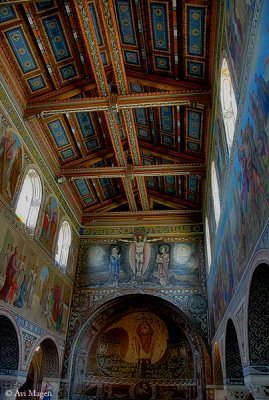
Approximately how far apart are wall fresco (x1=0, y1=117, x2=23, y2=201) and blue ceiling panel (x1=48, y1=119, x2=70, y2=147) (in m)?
2.45

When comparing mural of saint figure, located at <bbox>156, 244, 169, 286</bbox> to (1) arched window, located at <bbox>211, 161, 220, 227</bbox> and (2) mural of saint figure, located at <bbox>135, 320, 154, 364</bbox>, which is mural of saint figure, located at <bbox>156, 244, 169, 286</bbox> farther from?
(1) arched window, located at <bbox>211, 161, 220, 227</bbox>

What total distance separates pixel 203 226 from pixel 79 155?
7.01 metres

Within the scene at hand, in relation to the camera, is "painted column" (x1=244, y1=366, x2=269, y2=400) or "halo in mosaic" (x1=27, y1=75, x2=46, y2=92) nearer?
"painted column" (x1=244, y1=366, x2=269, y2=400)

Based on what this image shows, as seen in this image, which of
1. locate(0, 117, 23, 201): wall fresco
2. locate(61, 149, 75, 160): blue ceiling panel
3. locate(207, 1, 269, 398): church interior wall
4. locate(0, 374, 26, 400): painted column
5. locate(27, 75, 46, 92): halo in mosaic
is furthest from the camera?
locate(61, 149, 75, 160): blue ceiling panel

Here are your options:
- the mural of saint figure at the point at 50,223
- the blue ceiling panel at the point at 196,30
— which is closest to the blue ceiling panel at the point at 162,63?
the blue ceiling panel at the point at 196,30

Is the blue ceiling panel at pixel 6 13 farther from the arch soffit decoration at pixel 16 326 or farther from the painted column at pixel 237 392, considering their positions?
the painted column at pixel 237 392

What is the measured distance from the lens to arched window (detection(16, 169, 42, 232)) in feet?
41.5

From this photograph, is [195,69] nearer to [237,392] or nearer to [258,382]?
[258,382]

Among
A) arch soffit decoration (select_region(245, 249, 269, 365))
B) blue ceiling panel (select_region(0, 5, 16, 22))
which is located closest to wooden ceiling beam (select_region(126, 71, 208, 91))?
blue ceiling panel (select_region(0, 5, 16, 22))

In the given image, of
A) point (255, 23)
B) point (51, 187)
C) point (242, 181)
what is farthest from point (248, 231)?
point (51, 187)

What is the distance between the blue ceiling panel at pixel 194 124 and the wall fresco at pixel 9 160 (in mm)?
6301

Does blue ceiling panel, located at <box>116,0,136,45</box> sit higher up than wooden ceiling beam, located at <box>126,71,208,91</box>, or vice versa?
blue ceiling panel, located at <box>116,0,136,45</box>

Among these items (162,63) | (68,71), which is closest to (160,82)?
(162,63)

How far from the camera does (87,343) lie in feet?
55.6
